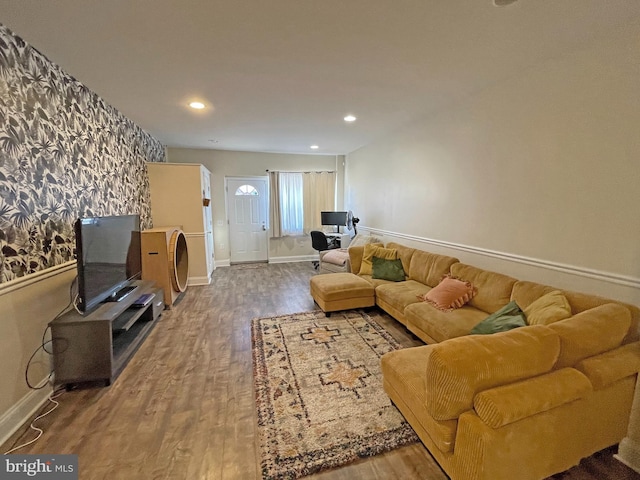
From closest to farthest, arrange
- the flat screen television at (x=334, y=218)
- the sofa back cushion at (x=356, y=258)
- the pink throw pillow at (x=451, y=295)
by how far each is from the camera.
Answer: the pink throw pillow at (x=451, y=295), the sofa back cushion at (x=356, y=258), the flat screen television at (x=334, y=218)

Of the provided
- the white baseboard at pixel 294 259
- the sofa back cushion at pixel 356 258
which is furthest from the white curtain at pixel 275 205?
the sofa back cushion at pixel 356 258

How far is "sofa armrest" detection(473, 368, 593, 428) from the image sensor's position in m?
1.12

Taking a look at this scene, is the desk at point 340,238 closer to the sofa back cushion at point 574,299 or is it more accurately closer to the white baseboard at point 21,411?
the sofa back cushion at point 574,299

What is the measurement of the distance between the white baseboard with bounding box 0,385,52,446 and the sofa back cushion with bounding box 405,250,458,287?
3.60 metres

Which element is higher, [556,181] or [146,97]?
[146,97]

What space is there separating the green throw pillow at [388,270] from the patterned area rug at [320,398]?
75 cm

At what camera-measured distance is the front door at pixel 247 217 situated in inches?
246

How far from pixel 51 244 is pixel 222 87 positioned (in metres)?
2.01

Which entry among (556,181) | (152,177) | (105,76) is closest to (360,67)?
(556,181)

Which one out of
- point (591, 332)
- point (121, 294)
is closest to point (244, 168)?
point (121, 294)

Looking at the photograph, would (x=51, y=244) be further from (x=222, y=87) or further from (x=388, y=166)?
(x=388, y=166)

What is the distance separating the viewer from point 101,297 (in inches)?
91.1

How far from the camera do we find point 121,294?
2.65 metres

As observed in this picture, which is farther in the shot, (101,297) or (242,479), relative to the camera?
(101,297)
